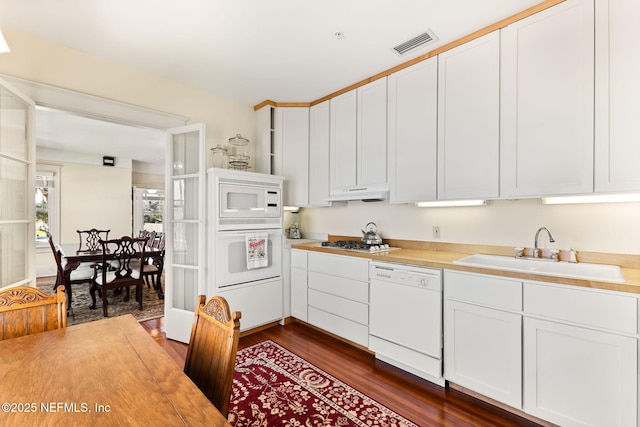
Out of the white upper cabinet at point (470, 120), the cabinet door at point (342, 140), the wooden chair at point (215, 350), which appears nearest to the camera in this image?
the wooden chair at point (215, 350)

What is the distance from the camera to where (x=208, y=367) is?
1.08 meters

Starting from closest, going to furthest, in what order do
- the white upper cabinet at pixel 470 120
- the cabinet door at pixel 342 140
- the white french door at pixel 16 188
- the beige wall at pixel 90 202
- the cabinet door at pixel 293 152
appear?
the white french door at pixel 16 188
the white upper cabinet at pixel 470 120
the cabinet door at pixel 342 140
the cabinet door at pixel 293 152
the beige wall at pixel 90 202

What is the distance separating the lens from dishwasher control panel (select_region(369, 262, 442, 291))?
2129 millimetres

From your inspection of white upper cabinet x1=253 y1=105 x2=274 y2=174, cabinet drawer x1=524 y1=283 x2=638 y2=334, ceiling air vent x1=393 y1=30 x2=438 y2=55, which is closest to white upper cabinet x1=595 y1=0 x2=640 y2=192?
cabinet drawer x1=524 y1=283 x2=638 y2=334

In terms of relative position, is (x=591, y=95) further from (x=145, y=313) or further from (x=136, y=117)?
(x=145, y=313)

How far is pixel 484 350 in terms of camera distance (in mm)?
1897

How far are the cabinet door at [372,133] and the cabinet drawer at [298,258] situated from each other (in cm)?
101

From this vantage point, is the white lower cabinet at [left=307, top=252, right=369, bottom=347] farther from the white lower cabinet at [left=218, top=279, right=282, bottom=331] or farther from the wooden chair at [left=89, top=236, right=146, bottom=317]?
the wooden chair at [left=89, top=236, right=146, bottom=317]

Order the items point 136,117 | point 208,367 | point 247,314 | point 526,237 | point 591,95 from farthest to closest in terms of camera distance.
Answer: point 247,314
point 136,117
point 526,237
point 591,95
point 208,367

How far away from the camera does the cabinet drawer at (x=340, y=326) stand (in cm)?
265

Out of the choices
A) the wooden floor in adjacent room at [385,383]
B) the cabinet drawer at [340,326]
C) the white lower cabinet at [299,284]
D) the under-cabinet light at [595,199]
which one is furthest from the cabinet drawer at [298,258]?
the under-cabinet light at [595,199]

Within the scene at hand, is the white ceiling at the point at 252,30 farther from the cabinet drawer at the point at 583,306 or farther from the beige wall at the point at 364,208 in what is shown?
the cabinet drawer at the point at 583,306

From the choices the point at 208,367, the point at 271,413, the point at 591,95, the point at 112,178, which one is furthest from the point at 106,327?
the point at 112,178

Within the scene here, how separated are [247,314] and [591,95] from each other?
323cm
